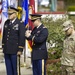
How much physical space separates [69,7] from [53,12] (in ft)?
1.97

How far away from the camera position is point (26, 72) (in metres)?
11.3

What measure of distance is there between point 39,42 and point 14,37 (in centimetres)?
83

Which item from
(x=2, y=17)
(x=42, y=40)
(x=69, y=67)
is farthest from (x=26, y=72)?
(x=69, y=67)

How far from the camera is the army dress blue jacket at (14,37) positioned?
30.3 ft

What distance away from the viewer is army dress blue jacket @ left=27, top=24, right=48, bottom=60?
8.69 m

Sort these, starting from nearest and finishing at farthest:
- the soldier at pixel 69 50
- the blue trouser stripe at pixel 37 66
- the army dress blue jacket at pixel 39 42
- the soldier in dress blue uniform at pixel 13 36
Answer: the soldier at pixel 69 50, the army dress blue jacket at pixel 39 42, the blue trouser stripe at pixel 37 66, the soldier in dress blue uniform at pixel 13 36

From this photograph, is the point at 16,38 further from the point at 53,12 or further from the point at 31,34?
the point at 53,12

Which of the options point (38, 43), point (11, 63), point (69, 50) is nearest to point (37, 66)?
point (38, 43)

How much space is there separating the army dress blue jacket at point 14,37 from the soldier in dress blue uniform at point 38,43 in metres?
0.40

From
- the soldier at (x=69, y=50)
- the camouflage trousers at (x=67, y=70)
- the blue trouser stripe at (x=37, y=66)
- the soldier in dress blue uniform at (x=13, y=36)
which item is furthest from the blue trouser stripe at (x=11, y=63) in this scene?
the soldier at (x=69, y=50)

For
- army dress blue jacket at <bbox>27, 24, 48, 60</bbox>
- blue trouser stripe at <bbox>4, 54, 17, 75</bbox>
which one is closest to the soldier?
army dress blue jacket at <bbox>27, 24, 48, 60</bbox>

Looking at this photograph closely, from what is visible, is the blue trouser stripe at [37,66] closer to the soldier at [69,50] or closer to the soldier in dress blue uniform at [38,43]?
the soldier in dress blue uniform at [38,43]

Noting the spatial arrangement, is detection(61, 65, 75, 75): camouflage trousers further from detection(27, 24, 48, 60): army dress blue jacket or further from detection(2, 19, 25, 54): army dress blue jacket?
detection(2, 19, 25, 54): army dress blue jacket

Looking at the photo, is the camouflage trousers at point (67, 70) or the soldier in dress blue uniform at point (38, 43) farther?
the soldier in dress blue uniform at point (38, 43)
